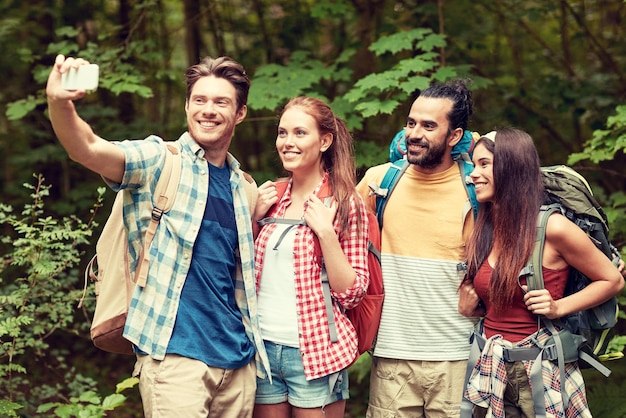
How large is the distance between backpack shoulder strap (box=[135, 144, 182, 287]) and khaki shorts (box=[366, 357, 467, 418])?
1.33m

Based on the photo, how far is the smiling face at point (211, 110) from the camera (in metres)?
3.18

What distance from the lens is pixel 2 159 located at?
8.02 m

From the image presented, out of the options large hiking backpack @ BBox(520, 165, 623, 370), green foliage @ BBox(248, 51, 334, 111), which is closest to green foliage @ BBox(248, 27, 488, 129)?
green foliage @ BBox(248, 51, 334, 111)

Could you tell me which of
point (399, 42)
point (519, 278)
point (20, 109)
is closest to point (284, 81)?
point (399, 42)

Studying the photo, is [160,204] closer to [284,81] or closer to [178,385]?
[178,385]

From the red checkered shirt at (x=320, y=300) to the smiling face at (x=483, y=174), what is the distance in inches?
23.0

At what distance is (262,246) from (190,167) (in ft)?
1.76

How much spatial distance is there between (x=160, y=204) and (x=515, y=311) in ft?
5.45

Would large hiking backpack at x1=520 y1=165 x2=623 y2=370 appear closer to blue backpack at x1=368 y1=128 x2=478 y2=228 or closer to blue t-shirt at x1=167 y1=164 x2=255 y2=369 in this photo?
blue backpack at x1=368 y1=128 x2=478 y2=228

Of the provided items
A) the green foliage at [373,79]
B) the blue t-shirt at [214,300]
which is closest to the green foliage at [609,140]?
the green foliage at [373,79]

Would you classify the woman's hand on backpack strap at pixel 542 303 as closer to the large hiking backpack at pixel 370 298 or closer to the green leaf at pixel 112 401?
the large hiking backpack at pixel 370 298

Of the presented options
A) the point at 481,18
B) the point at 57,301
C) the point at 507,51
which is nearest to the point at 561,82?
the point at 481,18

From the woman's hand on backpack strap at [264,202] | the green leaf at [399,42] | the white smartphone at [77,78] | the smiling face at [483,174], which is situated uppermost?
the green leaf at [399,42]

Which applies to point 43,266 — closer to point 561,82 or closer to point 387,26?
point 387,26
